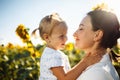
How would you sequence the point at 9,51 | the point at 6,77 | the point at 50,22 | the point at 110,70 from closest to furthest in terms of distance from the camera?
the point at 110,70, the point at 50,22, the point at 6,77, the point at 9,51

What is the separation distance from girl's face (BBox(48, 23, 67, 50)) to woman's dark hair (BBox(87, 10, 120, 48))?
77 cm

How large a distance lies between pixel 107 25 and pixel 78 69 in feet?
1.43

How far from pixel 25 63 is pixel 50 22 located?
3801 millimetres

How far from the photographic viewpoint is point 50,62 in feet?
11.6

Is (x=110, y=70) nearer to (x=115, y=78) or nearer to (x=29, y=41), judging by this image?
(x=115, y=78)

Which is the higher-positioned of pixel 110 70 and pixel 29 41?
pixel 29 41

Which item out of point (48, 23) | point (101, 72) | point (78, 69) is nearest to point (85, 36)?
point (78, 69)

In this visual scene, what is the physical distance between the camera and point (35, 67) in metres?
6.98

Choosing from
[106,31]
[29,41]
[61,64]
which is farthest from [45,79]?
[29,41]

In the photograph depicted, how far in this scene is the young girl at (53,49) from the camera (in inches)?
137

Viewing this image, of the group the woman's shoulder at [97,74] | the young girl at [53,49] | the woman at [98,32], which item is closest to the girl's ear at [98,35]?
the woman at [98,32]

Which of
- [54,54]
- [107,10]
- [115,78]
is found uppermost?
[107,10]

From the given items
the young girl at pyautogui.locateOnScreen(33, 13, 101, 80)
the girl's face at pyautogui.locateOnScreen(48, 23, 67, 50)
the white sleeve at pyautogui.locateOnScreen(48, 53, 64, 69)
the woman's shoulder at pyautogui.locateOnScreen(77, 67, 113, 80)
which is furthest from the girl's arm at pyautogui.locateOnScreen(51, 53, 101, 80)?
the girl's face at pyautogui.locateOnScreen(48, 23, 67, 50)

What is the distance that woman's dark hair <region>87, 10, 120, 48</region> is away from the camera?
9.37 ft
